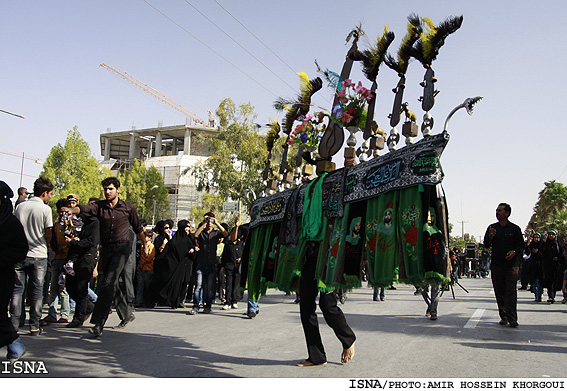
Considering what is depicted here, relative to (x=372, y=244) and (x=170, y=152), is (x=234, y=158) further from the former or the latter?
(x=170, y=152)

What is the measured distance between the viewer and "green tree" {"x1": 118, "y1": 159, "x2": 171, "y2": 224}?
5891 centimetres

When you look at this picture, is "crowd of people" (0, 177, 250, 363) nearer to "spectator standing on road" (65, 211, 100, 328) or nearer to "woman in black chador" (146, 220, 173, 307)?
→ "spectator standing on road" (65, 211, 100, 328)

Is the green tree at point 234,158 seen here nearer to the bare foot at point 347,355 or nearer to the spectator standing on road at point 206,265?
the spectator standing on road at point 206,265

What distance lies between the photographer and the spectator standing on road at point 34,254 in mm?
6484

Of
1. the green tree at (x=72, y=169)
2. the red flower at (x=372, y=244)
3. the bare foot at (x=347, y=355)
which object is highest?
the green tree at (x=72, y=169)

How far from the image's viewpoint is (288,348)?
602 centimetres

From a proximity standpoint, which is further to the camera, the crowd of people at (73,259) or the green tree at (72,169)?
the green tree at (72,169)

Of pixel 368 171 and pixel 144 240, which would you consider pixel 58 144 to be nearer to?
pixel 144 240

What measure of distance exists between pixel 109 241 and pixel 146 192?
186 feet

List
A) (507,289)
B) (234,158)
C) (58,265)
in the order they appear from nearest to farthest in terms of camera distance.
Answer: (58,265)
(507,289)
(234,158)

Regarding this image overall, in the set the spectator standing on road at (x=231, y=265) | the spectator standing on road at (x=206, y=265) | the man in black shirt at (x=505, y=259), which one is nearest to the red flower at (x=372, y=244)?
the man in black shirt at (x=505, y=259)

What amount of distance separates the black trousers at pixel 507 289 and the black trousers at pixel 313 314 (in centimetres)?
451

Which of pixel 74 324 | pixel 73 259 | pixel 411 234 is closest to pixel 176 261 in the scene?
pixel 73 259

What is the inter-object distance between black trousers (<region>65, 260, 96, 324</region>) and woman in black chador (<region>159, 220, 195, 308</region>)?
3148mm
